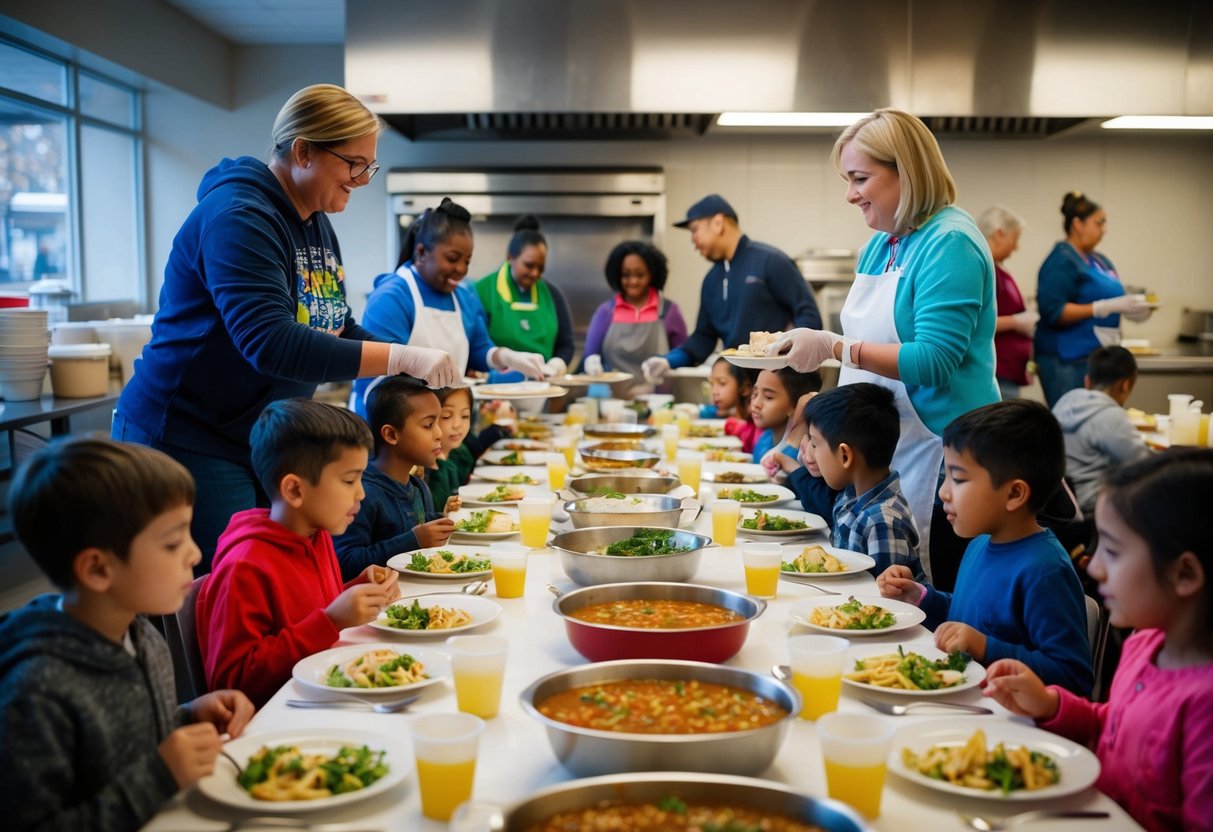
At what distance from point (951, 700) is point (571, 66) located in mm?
5435

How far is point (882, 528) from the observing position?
2529mm

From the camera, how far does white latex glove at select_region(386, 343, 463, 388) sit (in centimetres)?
264

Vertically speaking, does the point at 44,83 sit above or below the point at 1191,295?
above

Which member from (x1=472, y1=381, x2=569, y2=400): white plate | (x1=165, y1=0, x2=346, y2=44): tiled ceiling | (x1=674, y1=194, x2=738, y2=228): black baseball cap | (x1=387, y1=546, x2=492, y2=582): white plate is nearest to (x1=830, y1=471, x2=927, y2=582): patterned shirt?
(x1=387, y1=546, x2=492, y2=582): white plate

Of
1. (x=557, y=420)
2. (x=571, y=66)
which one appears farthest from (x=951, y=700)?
(x=571, y=66)

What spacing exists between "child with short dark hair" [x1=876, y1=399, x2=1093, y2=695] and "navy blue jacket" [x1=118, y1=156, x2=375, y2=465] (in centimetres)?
140

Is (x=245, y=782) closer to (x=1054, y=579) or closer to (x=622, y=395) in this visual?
(x=1054, y=579)

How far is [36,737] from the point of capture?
1.25 meters

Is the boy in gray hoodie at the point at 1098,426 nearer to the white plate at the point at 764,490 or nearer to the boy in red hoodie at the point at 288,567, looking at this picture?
the white plate at the point at 764,490

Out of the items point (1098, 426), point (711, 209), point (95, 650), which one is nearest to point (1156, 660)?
point (95, 650)

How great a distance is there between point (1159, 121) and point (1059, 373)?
5.74 ft

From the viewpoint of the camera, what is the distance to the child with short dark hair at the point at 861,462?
102 inches

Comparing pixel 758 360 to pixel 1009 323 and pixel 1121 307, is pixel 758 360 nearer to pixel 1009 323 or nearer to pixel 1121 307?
pixel 1009 323

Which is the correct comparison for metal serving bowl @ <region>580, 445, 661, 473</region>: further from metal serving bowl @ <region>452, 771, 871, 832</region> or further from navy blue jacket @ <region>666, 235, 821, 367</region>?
metal serving bowl @ <region>452, 771, 871, 832</region>
